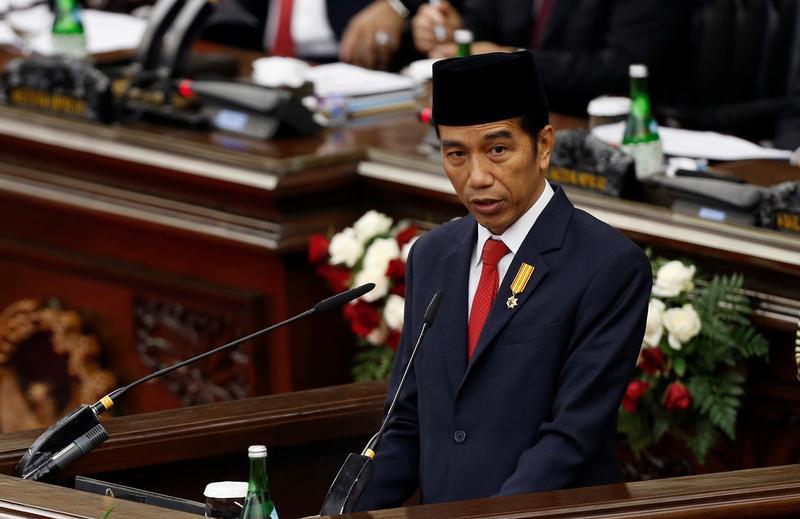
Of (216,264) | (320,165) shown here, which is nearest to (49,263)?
(216,264)

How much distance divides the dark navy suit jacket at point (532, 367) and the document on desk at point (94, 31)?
2.71 metres

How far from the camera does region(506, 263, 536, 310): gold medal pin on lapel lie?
2.09 m

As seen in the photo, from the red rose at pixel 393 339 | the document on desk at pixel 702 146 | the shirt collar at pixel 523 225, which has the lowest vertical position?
the red rose at pixel 393 339

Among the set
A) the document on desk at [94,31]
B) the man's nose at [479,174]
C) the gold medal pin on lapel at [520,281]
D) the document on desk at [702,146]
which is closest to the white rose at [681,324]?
the document on desk at [702,146]

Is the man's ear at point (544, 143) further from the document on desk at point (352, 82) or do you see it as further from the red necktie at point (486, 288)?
the document on desk at point (352, 82)

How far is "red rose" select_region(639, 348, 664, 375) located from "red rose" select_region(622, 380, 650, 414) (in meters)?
0.03

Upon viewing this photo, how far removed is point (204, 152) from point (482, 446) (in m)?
1.76

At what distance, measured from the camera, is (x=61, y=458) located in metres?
2.18

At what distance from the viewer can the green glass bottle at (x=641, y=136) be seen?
3.24m

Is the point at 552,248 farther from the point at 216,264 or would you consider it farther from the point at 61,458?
the point at 216,264

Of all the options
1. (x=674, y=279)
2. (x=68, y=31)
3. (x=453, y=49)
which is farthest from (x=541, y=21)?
(x=674, y=279)

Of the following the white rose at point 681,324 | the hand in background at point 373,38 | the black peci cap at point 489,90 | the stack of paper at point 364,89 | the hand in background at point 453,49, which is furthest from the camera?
the hand in background at point 373,38

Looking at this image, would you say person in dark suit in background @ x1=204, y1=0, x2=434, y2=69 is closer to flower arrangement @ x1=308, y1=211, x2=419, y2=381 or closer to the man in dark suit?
flower arrangement @ x1=308, y1=211, x2=419, y2=381

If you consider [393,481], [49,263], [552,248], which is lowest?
[49,263]
